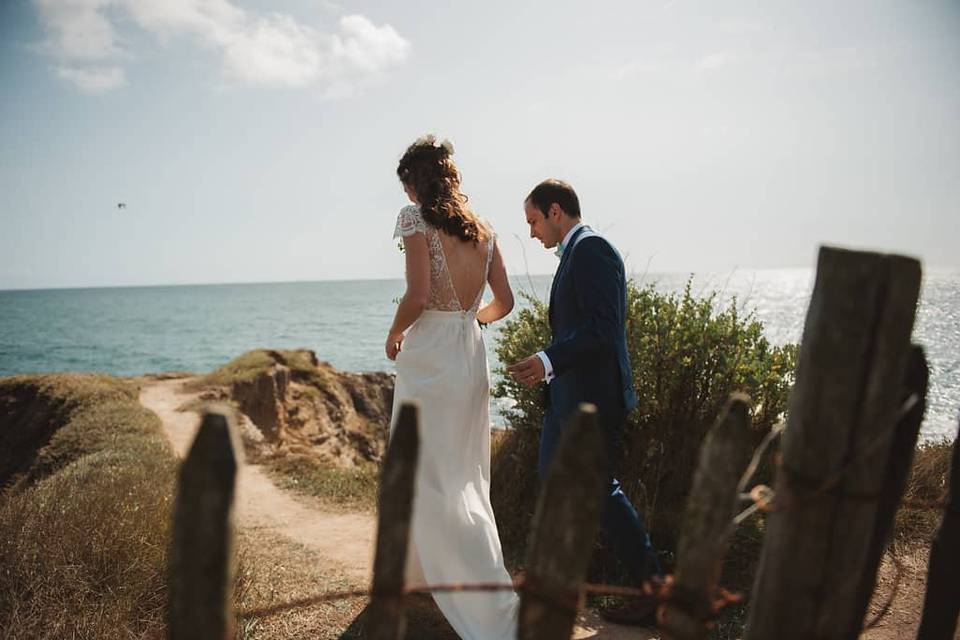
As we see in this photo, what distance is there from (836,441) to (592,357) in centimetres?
214

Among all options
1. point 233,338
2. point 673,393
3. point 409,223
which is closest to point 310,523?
point 673,393

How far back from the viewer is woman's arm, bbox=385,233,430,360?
12.8ft

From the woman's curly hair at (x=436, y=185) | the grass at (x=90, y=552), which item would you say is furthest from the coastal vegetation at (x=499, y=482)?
the woman's curly hair at (x=436, y=185)

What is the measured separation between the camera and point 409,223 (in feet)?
12.9

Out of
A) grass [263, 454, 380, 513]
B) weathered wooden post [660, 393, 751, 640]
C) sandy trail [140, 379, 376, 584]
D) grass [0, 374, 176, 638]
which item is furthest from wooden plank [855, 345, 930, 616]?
grass [263, 454, 380, 513]

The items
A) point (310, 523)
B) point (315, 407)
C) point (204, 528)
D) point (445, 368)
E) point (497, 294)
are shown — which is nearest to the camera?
point (204, 528)

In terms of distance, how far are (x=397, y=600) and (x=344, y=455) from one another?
44.0 ft

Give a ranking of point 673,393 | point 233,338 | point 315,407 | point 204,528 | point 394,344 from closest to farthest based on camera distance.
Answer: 1. point 204,528
2. point 394,344
3. point 673,393
4. point 315,407
5. point 233,338

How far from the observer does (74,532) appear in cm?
465

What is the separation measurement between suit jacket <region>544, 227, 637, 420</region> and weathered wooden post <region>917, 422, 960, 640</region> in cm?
173

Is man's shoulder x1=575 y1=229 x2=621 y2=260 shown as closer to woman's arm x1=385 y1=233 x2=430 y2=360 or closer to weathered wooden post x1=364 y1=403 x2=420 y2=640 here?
woman's arm x1=385 y1=233 x2=430 y2=360

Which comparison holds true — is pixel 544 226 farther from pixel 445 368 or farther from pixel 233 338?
pixel 233 338

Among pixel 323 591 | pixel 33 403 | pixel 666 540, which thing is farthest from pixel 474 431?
pixel 33 403

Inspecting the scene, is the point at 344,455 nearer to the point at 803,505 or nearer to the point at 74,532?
the point at 74,532
